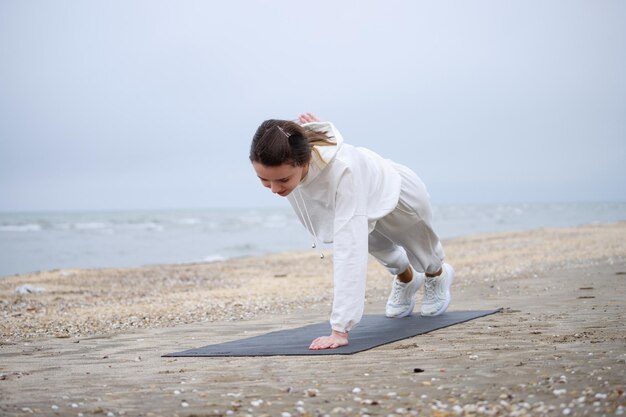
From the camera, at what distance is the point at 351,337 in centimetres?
468

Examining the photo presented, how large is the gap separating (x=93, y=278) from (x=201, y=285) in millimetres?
2803

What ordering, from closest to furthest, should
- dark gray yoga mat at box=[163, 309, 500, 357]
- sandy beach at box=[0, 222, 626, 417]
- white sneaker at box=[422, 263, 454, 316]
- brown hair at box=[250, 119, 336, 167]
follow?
sandy beach at box=[0, 222, 626, 417] → brown hair at box=[250, 119, 336, 167] → dark gray yoga mat at box=[163, 309, 500, 357] → white sneaker at box=[422, 263, 454, 316]

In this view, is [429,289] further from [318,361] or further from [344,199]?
[318,361]

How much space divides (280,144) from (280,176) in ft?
0.66

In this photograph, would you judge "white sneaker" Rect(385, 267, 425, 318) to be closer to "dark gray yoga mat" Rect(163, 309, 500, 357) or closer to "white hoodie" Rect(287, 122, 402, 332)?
"dark gray yoga mat" Rect(163, 309, 500, 357)

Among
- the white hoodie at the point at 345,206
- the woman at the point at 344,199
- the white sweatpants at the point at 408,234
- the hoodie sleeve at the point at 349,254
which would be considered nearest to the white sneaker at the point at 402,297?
the white sweatpants at the point at 408,234

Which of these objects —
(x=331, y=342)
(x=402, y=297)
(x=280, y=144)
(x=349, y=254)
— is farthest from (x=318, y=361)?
(x=402, y=297)

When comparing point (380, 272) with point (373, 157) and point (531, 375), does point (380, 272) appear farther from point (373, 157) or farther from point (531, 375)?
point (531, 375)

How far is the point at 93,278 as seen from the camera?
43.1ft

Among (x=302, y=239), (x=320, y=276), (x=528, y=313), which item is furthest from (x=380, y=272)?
(x=302, y=239)

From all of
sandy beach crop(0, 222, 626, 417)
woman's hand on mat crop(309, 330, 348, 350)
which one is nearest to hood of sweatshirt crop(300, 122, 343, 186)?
woman's hand on mat crop(309, 330, 348, 350)

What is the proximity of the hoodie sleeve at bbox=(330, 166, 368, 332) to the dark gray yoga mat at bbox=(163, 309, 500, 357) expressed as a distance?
205mm

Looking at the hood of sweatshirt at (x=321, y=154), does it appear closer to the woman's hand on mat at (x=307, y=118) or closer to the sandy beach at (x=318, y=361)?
the woman's hand on mat at (x=307, y=118)

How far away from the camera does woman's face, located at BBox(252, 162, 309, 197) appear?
→ 13.6 feet
